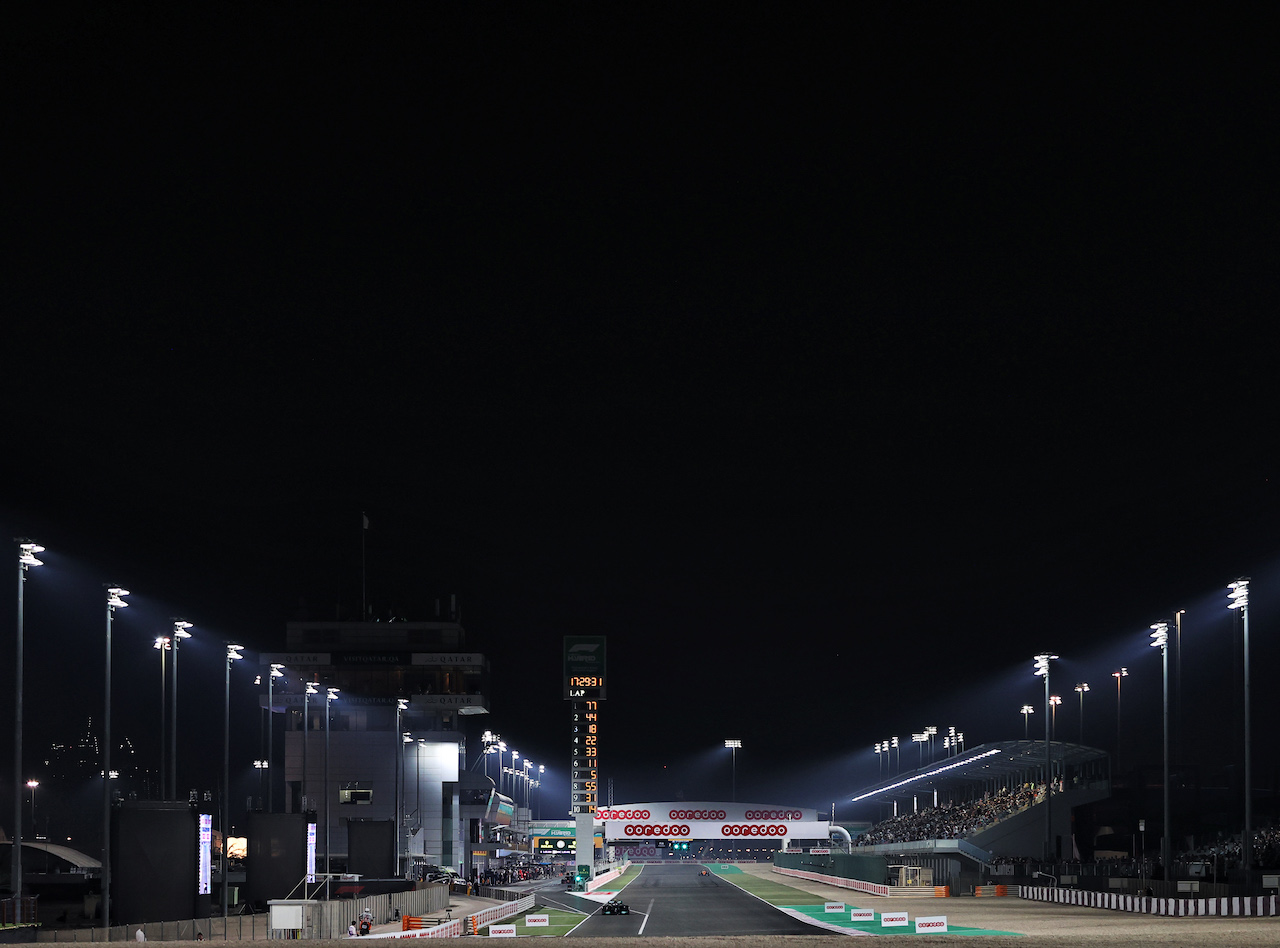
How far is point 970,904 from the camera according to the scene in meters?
77.3

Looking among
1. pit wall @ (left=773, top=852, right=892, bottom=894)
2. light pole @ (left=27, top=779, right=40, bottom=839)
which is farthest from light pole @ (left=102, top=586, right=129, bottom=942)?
light pole @ (left=27, top=779, right=40, bottom=839)

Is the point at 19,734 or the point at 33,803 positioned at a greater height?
the point at 19,734

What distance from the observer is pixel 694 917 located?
220 ft

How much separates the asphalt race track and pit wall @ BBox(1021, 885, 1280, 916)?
1395 centimetres

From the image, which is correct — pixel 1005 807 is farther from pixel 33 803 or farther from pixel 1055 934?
pixel 33 803

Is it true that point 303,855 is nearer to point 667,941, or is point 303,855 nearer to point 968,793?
point 667,941

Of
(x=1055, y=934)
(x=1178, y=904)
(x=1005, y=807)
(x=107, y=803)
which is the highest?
(x=107, y=803)

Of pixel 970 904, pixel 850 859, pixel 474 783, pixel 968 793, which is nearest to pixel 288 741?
pixel 474 783

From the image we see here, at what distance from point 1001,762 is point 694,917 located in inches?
2415

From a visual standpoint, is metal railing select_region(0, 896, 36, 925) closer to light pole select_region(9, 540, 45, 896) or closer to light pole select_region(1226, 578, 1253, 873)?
light pole select_region(9, 540, 45, 896)

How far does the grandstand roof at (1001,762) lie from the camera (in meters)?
108

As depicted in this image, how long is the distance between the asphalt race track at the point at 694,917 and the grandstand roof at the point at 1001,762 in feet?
82.5

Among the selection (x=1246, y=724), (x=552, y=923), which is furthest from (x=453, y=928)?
(x=1246, y=724)

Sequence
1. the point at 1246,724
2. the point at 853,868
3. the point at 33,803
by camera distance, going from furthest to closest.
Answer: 1. the point at 33,803
2. the point at 853,868
3. the point at 1246,724
